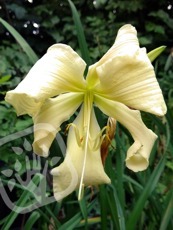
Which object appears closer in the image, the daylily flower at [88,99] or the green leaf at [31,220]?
the daylily flower at [88,99]

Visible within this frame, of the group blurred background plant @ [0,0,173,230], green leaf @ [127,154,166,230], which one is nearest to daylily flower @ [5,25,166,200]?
green leaf @ [127,154,166,230]

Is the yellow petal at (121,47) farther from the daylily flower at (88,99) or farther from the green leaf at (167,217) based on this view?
the green leaf at (167,217)

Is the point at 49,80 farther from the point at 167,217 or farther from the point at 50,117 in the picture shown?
the point at 167,217

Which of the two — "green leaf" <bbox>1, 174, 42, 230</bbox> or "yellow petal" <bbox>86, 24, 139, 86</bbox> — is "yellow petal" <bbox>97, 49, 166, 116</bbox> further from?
"green leaf" <bbox>1, 174, 42, 230</bbox>

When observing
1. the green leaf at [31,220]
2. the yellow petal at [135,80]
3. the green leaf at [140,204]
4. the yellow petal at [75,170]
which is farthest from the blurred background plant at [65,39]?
the yellow petal at [135,80]

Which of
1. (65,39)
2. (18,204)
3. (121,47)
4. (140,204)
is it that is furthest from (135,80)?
(65,39)

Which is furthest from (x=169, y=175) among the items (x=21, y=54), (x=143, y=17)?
(x=143, y=17)
